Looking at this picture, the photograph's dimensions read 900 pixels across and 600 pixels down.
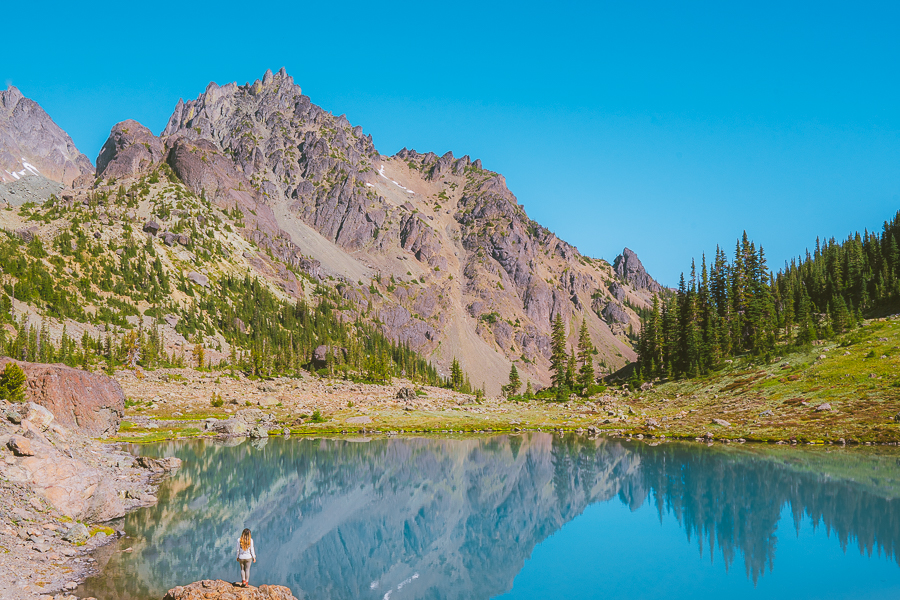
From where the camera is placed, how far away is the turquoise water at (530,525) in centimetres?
2033

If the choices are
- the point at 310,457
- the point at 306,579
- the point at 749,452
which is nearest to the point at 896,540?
the point at 749,452

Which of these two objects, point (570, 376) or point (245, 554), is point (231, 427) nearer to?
point (245, 554)

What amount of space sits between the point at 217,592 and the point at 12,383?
128ft

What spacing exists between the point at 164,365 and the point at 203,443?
197 ft

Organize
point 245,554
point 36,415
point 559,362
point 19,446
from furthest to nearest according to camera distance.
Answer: point 559,362 → point 36,415 → point 19,446 → point 245,554

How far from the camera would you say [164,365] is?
106m

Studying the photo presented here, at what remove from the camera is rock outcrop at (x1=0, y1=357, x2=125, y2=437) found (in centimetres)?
4559

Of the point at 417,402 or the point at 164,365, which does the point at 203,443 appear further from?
the point at 164,365

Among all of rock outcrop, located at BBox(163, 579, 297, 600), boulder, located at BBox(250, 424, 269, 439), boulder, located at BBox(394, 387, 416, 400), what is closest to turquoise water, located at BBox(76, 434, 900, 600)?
rock outcrop, located at BBox(163, 579, 297, 600)

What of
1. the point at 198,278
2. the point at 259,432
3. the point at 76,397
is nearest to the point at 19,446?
the point at 76,397

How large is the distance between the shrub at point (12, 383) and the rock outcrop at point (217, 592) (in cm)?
3639

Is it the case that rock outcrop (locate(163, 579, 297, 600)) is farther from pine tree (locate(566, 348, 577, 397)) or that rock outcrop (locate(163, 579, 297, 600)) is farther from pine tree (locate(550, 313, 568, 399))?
pine tree (locate(566, 348, 577, 397))

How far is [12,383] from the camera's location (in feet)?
133

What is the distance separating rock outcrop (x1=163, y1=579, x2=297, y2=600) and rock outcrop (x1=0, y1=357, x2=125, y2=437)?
4161 cm
